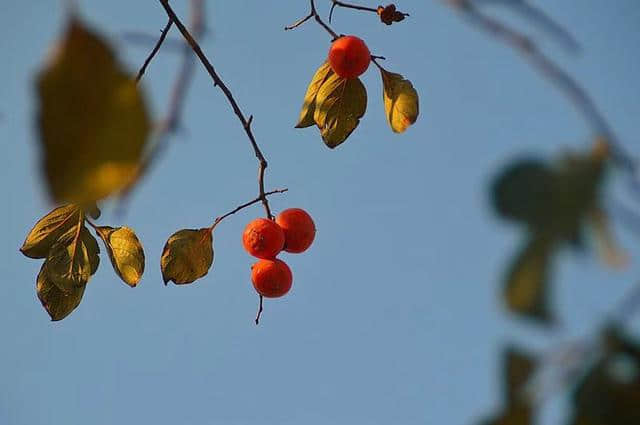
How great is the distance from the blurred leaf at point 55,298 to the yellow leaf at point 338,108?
1.49 ft

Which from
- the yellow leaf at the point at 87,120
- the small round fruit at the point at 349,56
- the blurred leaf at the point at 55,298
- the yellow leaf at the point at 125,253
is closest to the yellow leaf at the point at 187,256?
the yellow leaf at the point at 125,253

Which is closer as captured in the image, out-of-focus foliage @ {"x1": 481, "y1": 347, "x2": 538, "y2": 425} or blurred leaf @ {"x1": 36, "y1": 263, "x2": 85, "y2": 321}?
out-of-focus foliage @ {"x1": 481, "y1": 347, "x2": 538, "y2": 425}

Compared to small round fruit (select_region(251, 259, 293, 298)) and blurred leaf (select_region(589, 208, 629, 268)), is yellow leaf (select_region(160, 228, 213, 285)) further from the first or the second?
blurred leaf (select_region(589, 208, 629, 268))

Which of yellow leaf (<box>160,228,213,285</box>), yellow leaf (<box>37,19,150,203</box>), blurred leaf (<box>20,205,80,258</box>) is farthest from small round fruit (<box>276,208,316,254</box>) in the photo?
yellow leaf (<box>37,19,150,203</box>)

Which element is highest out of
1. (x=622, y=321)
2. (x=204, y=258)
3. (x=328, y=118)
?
(x=328, y=118)

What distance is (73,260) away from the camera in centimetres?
112

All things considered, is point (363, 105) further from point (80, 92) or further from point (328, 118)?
point (80, 92)

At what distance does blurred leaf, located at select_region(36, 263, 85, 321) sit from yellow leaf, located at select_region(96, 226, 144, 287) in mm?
80

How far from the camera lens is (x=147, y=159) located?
1.06 ft

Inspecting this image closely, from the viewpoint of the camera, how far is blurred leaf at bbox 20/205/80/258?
1.11 metres

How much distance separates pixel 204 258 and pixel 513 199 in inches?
33.9

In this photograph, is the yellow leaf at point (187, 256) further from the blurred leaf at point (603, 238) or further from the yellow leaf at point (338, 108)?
the blurred leaf at point (603, 238)

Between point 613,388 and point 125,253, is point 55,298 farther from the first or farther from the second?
point 613,388

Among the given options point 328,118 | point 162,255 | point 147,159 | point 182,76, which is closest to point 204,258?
point 162,255
